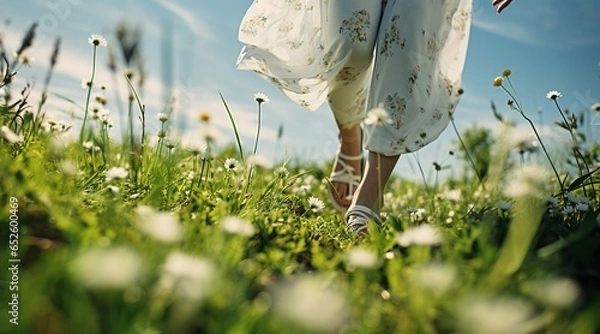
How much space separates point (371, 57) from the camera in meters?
2.85

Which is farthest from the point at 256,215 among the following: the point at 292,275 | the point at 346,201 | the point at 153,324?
the point at 346,201

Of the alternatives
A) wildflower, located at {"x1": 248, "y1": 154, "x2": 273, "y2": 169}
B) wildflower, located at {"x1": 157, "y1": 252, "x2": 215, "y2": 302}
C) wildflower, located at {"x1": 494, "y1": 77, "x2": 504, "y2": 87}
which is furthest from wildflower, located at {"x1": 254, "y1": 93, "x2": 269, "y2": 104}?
wildflower, located at {"x1": 157, "y1": 252, "x2": 215, "y2": 302}

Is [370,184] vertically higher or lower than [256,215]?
higher

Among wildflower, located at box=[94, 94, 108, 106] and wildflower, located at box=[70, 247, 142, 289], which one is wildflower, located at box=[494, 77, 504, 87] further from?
wildflower, located at box=[70, 247, 142, 289]

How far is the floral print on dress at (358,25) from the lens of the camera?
107 inches

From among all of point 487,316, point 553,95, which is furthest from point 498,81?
point 487,316

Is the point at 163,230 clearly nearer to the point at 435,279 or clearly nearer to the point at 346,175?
the point at 435,279

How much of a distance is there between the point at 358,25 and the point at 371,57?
18 centimetres

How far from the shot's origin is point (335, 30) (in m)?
2.83

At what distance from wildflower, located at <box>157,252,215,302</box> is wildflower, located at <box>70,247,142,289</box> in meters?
0.08

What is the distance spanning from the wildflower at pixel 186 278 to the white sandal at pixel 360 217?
1513mm

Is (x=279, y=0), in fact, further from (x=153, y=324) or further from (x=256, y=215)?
(x=153, y=324)

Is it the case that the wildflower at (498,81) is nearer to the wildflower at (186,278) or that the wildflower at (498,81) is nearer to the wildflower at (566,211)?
the wildflower at (566,211)

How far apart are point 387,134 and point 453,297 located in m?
1.64
